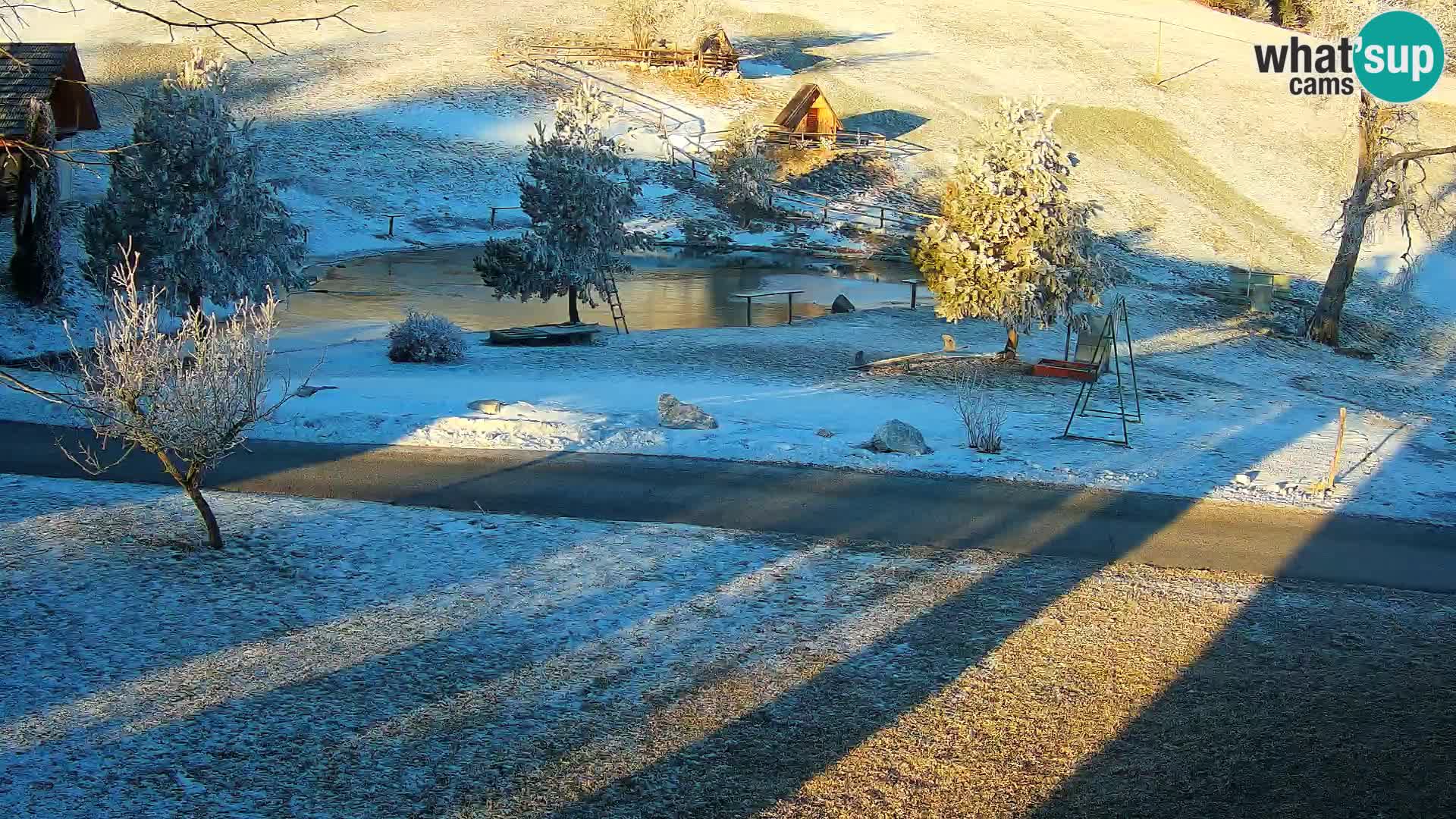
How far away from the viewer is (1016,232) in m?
23.4

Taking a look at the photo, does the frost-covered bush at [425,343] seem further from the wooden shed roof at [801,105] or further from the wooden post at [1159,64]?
the wooden post at [1159,64]

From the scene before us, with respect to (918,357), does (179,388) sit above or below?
above

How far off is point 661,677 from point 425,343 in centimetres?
1455

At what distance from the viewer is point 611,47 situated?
210 ft

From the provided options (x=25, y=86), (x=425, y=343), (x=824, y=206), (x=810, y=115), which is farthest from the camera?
(x=810, y=115)

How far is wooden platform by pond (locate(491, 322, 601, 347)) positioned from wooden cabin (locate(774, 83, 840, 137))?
31.6m

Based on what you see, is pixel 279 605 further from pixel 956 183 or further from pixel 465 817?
pixel 956 183

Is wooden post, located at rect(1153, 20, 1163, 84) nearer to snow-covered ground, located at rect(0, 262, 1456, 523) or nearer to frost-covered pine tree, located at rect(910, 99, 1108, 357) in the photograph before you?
snow-covered ground, located at rect(0, 262, 1456, 523)

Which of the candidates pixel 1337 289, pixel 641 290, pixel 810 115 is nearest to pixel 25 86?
pixel 641 290

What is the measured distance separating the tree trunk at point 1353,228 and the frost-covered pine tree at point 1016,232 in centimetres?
1086

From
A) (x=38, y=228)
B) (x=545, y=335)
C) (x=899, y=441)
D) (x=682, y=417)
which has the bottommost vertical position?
(x=899, y=441)

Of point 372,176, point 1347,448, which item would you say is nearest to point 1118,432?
point 1347,448

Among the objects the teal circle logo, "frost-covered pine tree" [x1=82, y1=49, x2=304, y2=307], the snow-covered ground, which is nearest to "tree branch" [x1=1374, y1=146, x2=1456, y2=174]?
the teal circle logo

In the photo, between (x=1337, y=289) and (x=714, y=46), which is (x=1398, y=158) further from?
(x=714, y=46)
